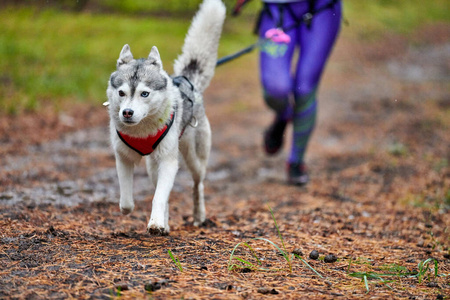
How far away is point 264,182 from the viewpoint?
558cm

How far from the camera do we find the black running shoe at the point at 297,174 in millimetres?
5266

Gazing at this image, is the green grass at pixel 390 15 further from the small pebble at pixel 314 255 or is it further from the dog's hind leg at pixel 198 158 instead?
the small pebble at pixel 314 255

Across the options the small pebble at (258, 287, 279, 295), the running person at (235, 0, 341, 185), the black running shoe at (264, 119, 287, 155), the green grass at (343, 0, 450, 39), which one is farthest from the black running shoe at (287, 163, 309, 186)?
the green grass at (343, 0, 450, 39)

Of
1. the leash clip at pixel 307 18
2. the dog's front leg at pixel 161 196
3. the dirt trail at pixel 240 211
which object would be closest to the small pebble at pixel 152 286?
the dirt trail at pixel 240 211

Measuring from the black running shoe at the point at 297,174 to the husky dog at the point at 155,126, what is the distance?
1.85 metres

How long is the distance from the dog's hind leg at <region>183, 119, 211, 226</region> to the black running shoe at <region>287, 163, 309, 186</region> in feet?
6.04

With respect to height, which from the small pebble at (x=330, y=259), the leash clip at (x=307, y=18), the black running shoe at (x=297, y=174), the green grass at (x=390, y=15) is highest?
the green grass at (x=390, y=15)

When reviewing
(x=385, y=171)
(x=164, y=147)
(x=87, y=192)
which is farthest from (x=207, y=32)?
(x=385, y=171)

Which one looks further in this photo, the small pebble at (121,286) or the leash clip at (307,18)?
the leash clip at (307,18)

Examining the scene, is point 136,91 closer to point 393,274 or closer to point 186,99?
point 186,99

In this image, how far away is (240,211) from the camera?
4.27 meters

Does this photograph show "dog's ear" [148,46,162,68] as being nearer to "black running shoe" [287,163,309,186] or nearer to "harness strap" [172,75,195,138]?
"harness strap" [172,75,195,138]

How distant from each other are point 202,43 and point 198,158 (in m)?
0.91

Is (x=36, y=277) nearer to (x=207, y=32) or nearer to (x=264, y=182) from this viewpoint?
(x=207, y=32)
